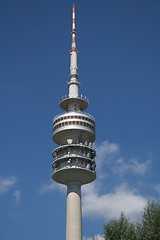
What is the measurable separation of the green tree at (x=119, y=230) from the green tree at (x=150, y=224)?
105 inches

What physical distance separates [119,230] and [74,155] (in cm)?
2845

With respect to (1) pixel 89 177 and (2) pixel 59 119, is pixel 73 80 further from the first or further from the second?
(1) pixel 89 177

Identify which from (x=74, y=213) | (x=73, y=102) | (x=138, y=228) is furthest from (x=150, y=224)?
(x=73, y=102)

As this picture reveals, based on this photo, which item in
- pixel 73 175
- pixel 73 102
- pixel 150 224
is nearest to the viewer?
pixel 150 224

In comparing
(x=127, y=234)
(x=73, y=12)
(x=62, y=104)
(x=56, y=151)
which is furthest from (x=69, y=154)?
(x=73, y=12)

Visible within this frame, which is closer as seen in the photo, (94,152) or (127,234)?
(127,234)

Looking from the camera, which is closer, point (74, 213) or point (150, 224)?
point (150, 224)

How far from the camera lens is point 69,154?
103312 mm

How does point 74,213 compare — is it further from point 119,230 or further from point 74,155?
point 119,230

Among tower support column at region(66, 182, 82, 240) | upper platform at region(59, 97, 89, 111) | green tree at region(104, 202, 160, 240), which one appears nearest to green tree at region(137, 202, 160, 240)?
green tree at region(104, 202, 160, 240)

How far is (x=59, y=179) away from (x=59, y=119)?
15.4 meters

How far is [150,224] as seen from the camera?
72.6 metres

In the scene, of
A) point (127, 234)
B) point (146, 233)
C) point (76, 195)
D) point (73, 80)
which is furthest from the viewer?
point (73, 80)

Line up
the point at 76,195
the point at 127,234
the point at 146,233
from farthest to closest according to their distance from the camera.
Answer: the point at 76,195 → the point at 127,234 → the point at 146,233
